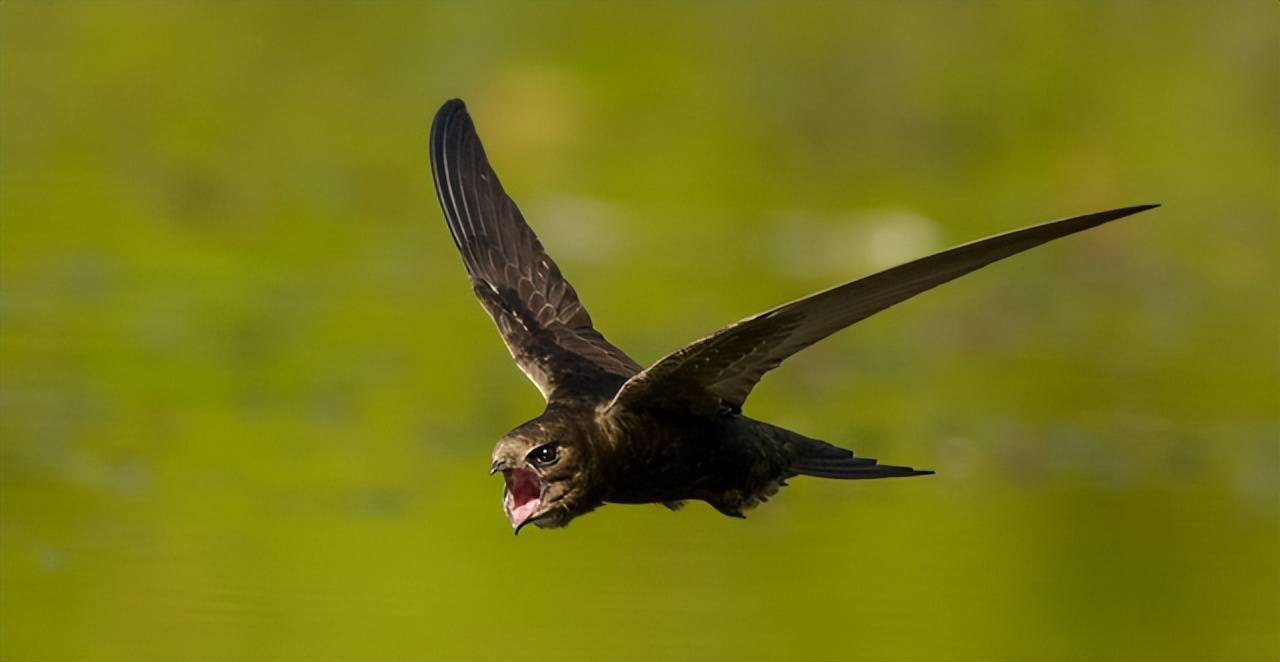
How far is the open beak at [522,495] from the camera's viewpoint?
504 cm

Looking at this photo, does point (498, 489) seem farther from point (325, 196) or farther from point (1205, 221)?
point (1205, 221)

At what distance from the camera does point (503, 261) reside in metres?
6.49

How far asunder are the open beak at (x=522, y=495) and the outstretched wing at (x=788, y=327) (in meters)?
0.26

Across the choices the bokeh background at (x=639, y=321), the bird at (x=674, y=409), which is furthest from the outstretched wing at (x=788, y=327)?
the bokeh background at (x=639, y=321)

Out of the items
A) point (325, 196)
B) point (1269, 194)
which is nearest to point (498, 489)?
point (325, 196)

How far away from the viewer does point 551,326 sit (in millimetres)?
6219

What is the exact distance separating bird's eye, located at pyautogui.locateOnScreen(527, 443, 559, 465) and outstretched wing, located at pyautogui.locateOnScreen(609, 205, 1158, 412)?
202mm

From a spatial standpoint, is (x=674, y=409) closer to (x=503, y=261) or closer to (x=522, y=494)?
(x=522, y=494)

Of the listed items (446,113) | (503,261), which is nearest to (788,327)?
(503,261)

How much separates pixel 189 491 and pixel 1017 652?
233cm

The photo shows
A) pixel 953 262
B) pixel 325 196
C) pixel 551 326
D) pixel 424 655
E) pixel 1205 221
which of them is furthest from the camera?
pixel 1205 221

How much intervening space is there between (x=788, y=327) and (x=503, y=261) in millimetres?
1773

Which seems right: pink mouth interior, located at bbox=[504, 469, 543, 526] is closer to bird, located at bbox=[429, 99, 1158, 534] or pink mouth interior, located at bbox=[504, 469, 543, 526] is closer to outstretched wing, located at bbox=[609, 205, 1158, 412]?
bird, located at bbox=[429, 99, 1158, 534]

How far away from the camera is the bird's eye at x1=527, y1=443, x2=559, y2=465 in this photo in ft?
16.3
